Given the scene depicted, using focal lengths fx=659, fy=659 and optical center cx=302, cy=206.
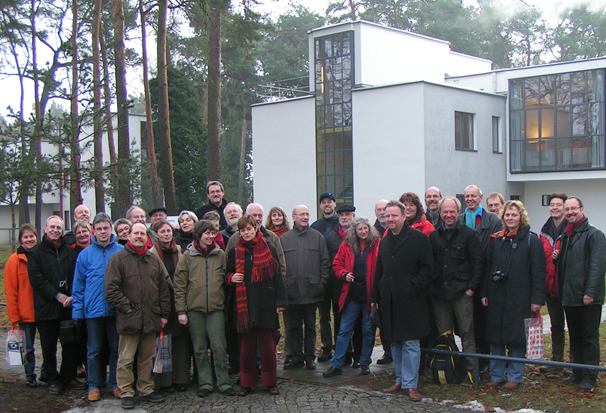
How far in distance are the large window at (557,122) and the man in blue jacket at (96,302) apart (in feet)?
89.4

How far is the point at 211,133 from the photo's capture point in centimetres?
2145

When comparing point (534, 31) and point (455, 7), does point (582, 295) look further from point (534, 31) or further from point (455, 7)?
point (534, 31)

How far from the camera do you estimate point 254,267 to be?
720cm

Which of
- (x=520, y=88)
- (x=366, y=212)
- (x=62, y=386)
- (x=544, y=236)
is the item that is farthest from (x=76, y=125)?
(x=520, y=88)

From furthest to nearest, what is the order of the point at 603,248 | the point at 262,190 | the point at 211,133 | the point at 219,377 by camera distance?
the point at 262,190 → the point at 211,133 → the point at 219,377 → the point at 603,248

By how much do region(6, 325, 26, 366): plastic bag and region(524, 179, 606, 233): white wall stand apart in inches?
1078

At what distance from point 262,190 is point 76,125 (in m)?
17.5

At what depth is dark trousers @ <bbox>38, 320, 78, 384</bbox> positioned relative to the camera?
764 cm

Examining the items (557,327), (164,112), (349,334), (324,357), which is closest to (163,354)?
(349,334)

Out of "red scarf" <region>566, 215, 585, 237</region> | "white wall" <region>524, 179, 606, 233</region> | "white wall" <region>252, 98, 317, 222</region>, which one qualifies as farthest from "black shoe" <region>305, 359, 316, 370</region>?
"white wall" <region>524, 179, 606, 233</region>

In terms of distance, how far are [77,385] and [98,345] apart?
869 millimetres

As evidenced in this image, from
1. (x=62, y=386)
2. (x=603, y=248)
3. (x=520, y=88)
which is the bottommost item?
(x=62, y=386)

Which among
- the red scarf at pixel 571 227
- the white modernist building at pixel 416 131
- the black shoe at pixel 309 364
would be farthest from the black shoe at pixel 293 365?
the white modernist building at pixel 416 131

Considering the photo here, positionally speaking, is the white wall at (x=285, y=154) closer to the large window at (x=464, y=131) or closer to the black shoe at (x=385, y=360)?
the large window at (x=464, y=131)
